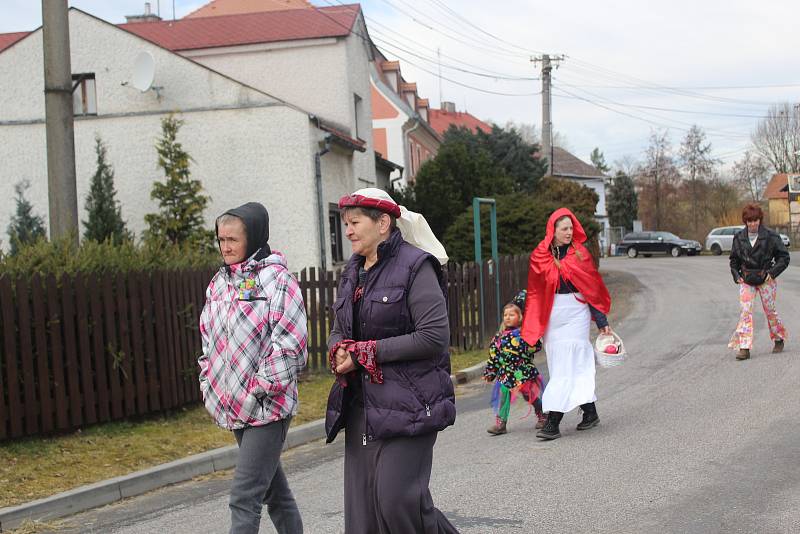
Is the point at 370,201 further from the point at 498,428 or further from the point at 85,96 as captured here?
the point at 85,96

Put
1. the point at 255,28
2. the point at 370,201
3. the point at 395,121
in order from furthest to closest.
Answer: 1. the point at 395,121
2. the point at 255,28
3. the point at 370,201

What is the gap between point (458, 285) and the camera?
47.0 feet

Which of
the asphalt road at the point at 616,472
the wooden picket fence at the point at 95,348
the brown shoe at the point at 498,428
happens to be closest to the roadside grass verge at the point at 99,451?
the wooden picket fence at the point at 95,348

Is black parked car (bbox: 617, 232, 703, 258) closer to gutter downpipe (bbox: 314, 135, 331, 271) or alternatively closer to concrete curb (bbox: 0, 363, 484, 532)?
gutter downpipe (bbox: 314, 135, 331, 271)

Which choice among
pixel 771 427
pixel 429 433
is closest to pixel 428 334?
pixel 429 433

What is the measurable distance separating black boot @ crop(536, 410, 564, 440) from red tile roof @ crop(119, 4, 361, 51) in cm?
1664

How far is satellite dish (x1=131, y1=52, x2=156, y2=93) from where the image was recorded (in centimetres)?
1947

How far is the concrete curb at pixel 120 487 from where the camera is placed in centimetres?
615

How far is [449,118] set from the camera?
68.5 metres

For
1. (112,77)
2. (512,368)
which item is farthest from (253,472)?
(112,77)

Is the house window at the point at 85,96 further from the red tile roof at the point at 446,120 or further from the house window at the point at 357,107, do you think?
the red tile roof at the point at 446,120

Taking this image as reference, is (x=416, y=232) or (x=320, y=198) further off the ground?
(x=320, y=198)

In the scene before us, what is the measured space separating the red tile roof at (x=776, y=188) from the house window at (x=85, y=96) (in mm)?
65602

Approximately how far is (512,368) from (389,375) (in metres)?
4.39
